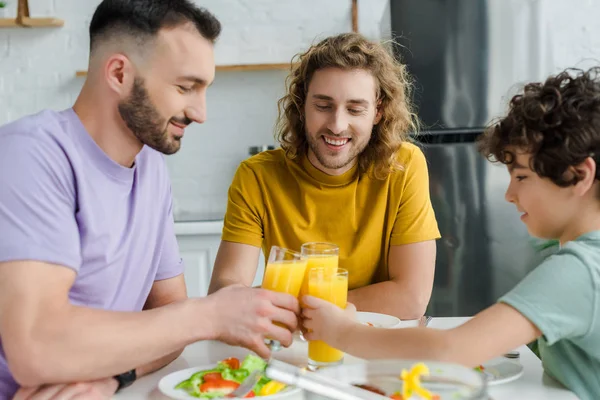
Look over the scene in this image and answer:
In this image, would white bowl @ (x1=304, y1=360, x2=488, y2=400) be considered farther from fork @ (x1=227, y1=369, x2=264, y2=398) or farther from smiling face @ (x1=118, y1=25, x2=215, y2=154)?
smiling face @ (x1=118, y1=25, x2=215, y2=154)

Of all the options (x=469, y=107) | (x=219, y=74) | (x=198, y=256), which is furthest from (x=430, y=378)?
(x=219, y=74)

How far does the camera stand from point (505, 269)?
2.87 metres

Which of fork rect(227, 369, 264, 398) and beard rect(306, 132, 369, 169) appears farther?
beard rect(306, 132, 369, 169)

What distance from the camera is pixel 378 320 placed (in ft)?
4.75

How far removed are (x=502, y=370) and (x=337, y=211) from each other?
0.84m

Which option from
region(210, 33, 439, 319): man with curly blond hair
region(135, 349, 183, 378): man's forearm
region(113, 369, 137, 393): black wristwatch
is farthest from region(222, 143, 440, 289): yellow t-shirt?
region(113, 369, 137, 393): black wristwatch

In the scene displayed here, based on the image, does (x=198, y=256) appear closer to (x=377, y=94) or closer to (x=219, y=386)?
(x=377, y=94)

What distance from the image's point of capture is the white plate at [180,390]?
41.2 inches

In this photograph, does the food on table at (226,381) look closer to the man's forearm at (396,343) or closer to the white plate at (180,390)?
the white plate at (180,390)

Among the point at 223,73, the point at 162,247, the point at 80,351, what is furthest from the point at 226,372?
the point at 223,73

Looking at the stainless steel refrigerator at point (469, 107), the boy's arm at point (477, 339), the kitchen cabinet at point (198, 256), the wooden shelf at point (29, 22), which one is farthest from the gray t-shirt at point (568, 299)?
the wooden shelf at point (29, 22)

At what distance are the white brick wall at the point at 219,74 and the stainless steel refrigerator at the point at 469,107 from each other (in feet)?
2.79

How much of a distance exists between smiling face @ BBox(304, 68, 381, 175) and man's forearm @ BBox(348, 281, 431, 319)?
1.17 feet

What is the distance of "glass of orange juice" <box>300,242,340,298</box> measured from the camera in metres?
1.27
